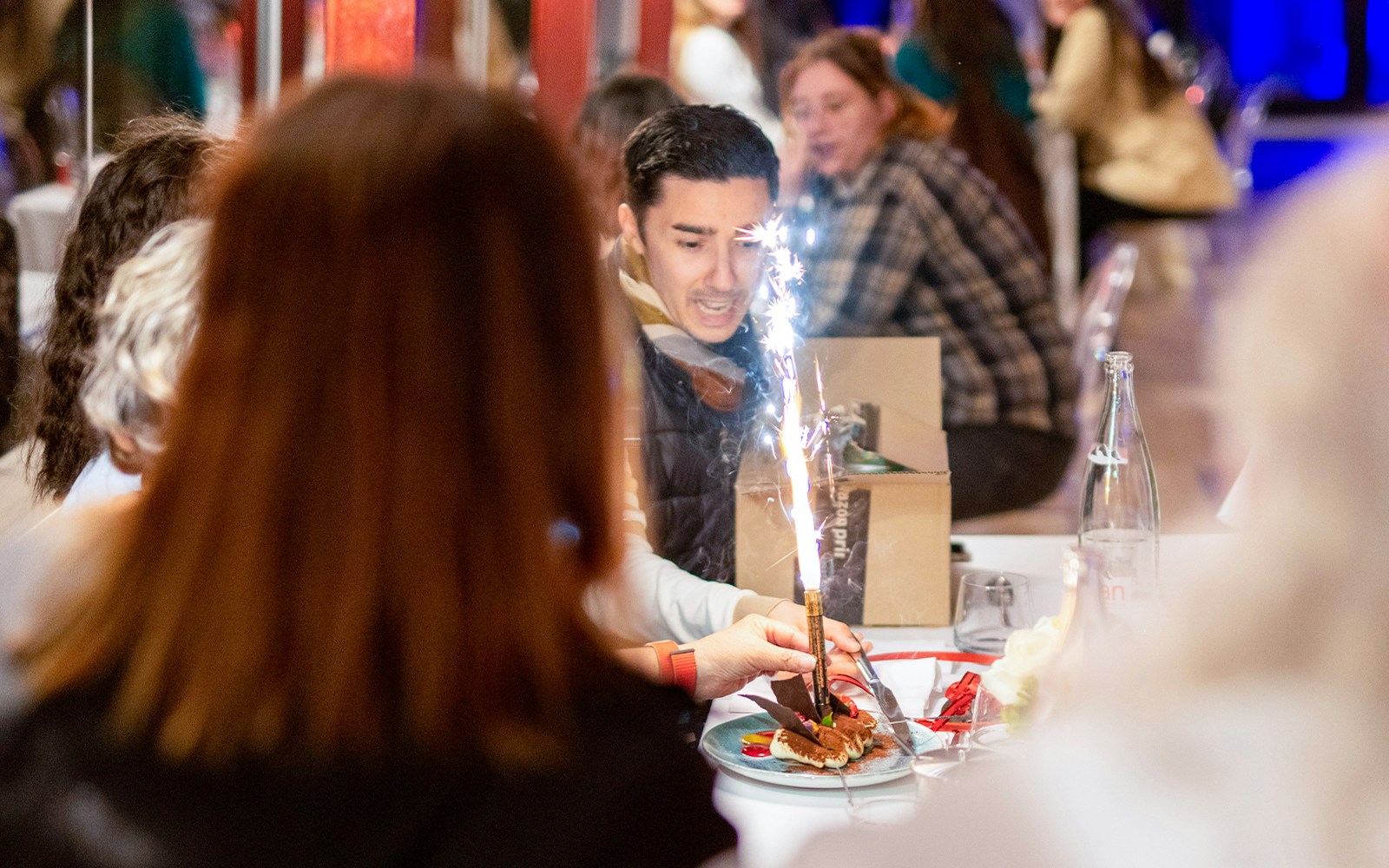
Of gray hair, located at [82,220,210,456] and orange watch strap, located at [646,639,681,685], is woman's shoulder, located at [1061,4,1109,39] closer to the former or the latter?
orange watch strap, located at [646,639,681,685]

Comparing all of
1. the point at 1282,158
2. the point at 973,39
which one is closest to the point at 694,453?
the point at 973,39

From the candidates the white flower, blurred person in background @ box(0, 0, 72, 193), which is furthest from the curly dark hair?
blurred person in background @ box(0, 0, 72, 193)

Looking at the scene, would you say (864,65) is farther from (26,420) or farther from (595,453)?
(595,453)

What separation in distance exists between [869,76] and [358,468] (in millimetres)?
3729

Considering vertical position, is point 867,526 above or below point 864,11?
below

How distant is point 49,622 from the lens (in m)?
0.78

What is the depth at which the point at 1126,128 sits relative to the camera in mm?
5004

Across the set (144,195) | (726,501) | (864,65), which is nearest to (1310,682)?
(726,501)

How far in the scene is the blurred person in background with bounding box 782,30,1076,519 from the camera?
352 centimetres

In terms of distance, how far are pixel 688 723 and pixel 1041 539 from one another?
0.95 metres

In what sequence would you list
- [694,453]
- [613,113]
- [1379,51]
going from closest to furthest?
[694,453] < [613,113] < [1379,51]

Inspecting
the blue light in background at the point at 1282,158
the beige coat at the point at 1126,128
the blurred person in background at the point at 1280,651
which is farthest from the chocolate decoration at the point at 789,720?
A: the blue light in background at the point at 1282,158

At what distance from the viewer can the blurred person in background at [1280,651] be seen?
602 mm

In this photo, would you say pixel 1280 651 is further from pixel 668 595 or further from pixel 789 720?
pixel 668 595
